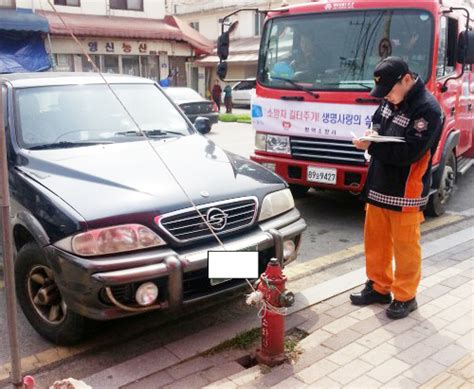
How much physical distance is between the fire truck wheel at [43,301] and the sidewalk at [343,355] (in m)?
0.39

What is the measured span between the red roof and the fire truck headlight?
12.9m

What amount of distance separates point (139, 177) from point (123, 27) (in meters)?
17.5

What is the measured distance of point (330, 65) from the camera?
5.75 m

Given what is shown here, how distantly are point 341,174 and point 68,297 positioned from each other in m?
3.54

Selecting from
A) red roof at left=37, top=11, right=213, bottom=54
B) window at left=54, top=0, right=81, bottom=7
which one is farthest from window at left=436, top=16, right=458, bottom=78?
window at left=54, top=0, right=81, bottom=7

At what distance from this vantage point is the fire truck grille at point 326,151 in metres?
5.62

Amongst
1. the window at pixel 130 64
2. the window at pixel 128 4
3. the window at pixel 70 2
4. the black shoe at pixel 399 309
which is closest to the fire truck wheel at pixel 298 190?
the black shoe at pixel 399 309

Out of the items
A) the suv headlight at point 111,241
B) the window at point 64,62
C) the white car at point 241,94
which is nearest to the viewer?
the suv headlight at point 111,241

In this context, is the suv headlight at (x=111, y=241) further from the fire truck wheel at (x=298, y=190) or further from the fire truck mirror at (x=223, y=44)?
the fire truck wheel at (x=298, y=190)

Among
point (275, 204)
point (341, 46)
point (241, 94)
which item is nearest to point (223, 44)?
point (341, 46)

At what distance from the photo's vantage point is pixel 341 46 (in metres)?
5.71

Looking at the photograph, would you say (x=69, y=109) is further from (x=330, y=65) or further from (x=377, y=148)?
(x=330, y=65)

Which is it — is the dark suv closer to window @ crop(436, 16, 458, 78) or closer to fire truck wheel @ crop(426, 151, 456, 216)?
window @ crop(436, 16, 458, 78)

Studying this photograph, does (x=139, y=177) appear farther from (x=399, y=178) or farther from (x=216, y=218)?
(x=399, y=178)
